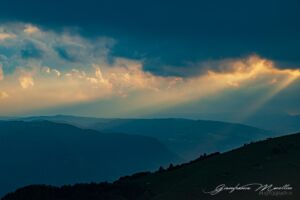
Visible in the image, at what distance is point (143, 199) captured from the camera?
28703 mm

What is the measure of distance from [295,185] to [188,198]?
704 centimetres

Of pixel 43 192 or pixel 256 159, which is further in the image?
pixel 256 159

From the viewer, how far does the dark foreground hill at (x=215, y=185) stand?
26312 millimetres

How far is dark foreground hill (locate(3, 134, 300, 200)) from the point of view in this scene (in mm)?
26312

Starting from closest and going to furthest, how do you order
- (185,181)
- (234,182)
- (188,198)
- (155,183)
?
(188,198)
(234,182)
(185,181)
(155,183)

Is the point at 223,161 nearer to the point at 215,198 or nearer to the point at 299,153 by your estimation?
the point at 299,153

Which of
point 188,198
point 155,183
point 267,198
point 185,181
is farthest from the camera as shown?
point 155,183

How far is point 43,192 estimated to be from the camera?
93.6 ft

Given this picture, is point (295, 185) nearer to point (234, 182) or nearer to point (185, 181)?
point (234, 182)

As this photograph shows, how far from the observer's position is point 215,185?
28.3 metres

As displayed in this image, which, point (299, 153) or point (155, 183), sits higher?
point (299, 153)

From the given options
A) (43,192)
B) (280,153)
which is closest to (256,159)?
(280,153)

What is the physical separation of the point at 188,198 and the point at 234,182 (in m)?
3.82

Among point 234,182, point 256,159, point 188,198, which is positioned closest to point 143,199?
point 188,198
